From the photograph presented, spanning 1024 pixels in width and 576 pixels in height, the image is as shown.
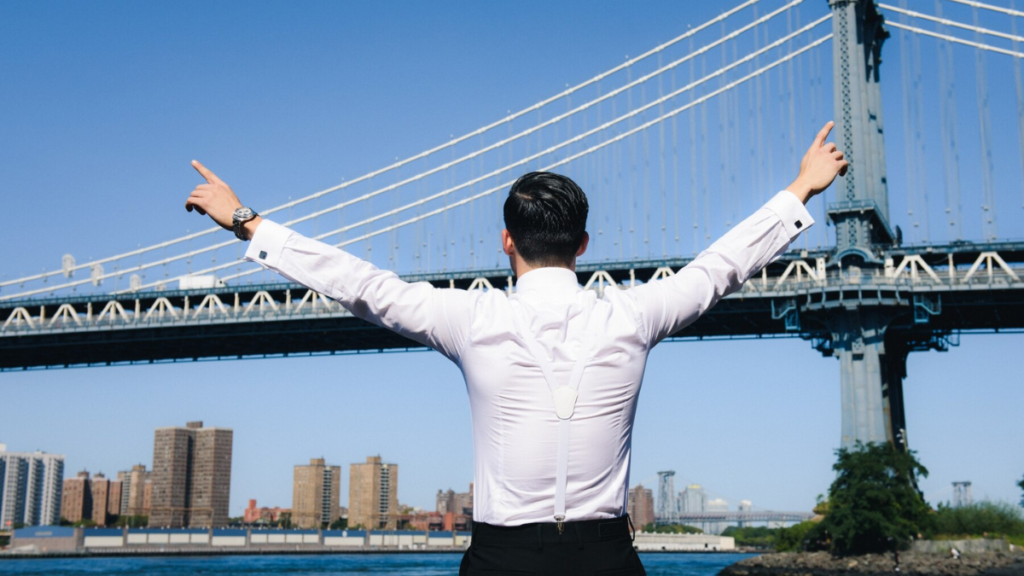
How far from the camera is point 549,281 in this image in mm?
1991

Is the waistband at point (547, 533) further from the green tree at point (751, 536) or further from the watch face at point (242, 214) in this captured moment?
the green tree at point (751, 536)

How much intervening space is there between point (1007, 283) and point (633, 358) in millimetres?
32271

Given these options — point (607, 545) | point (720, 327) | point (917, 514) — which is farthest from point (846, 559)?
point (607, 545)

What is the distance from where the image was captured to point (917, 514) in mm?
31969

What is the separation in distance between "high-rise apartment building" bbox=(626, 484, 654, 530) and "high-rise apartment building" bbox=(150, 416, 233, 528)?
5202 centimetres

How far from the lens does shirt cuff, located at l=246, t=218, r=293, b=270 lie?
198 centimetres

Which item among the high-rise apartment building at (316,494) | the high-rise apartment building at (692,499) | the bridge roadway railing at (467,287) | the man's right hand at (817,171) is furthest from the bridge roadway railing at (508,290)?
the high-rise apartment building at (692,499)

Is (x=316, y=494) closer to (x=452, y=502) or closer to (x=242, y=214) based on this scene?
(x=452, y=502)

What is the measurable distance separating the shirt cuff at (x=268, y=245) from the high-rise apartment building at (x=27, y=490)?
469 feet

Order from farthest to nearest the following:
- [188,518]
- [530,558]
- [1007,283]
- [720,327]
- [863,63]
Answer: [188,518]
[720,327]
[863,63]
[1007,283]
[530,558]

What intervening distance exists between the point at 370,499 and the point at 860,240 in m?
106

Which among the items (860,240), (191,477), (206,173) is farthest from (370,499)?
(206,173)

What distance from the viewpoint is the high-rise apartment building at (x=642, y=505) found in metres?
147

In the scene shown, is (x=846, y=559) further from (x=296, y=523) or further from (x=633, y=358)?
(x=296, y=523)
